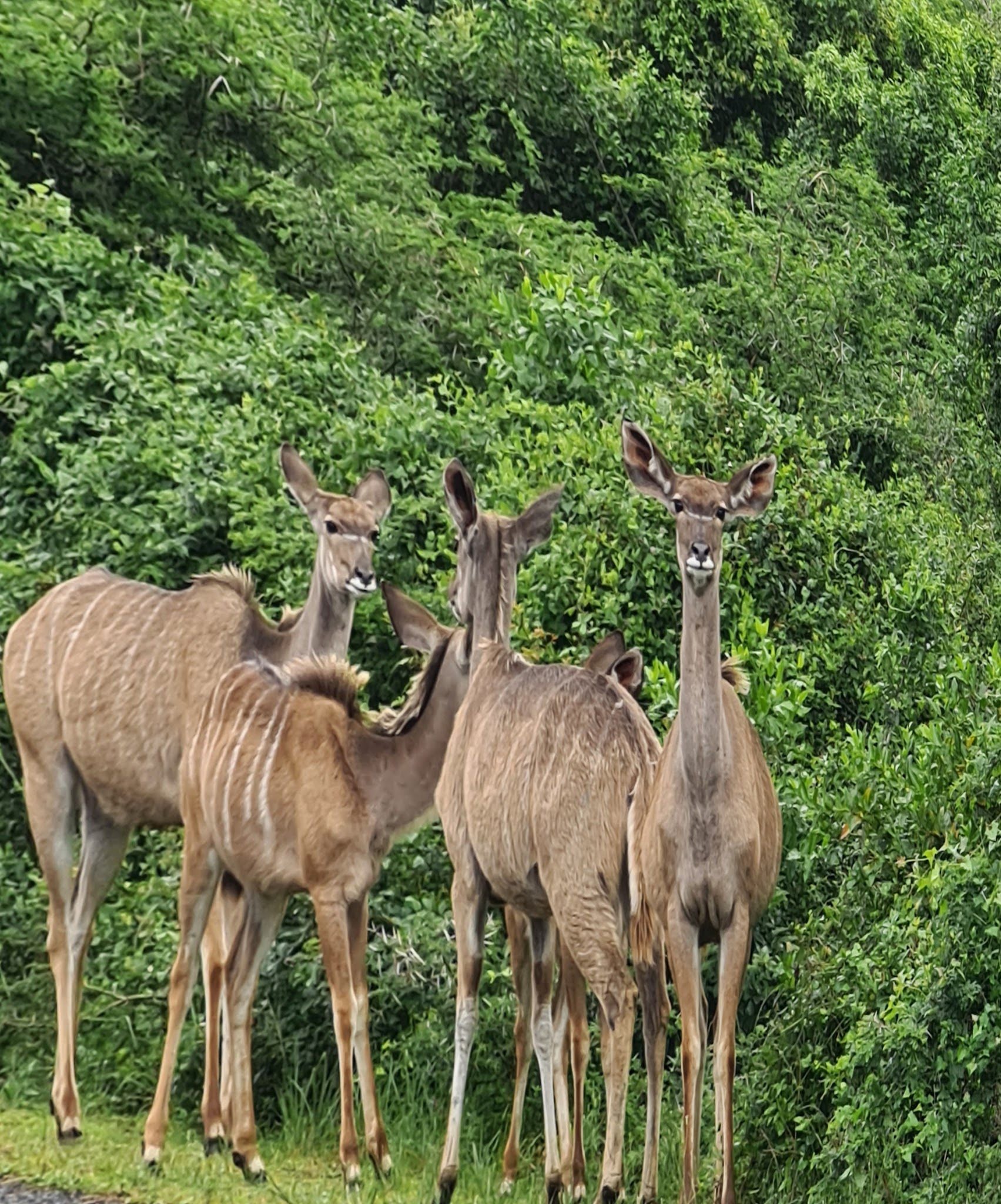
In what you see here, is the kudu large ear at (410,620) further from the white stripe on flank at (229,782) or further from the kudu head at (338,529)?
the white stripe on flank at (229,782)

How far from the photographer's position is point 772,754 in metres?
8.04

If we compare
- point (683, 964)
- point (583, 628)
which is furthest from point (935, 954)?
point (583, 628)

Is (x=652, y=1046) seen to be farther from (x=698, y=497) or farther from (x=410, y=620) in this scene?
(x=410, y=620)

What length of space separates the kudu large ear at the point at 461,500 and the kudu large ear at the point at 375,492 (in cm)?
129

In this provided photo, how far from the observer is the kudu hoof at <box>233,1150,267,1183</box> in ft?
21.4

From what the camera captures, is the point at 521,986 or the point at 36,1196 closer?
the point at 36,1196

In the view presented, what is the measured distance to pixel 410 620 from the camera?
7.60 meters

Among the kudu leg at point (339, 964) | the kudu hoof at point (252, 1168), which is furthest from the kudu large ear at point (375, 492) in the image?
the kudu hoof at point (252, 1168)

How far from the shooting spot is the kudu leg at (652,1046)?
5918 mm

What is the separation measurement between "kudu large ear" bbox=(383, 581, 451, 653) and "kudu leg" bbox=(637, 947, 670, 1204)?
5.88 ft

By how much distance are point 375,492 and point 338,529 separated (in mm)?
540

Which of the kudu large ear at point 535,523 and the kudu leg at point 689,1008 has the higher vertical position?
the kudu large ear at point 535,523

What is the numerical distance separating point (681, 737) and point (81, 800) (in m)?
2.85

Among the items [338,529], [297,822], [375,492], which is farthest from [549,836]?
[375,492]
